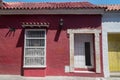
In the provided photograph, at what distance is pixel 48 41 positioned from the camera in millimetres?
12438

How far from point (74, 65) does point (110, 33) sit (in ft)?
9.51

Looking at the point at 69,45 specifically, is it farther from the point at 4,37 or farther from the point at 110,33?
the point at 4,37

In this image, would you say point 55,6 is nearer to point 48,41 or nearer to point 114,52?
point 48,41

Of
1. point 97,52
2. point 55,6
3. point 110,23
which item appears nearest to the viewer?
point 97,52

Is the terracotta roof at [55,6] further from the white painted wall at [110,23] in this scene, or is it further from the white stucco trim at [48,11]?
the white painted wall at [110,23]

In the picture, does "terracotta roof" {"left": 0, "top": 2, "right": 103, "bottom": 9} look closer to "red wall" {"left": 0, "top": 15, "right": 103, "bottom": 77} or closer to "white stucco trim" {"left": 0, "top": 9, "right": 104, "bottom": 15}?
"white stucco trim" {"left": 0, "top": 9, "right": 104, "bottom": 15}

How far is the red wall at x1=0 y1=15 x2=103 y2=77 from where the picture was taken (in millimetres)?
12305

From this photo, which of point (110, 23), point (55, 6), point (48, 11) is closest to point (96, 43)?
point (110, 23)

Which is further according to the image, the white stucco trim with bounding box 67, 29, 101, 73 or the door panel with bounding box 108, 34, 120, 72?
the door panel with bounding box 108, 34, 120, 72

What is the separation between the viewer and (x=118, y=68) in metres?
13.7

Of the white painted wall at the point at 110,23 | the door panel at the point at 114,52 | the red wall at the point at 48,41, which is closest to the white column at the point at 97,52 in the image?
the white painted wall at the point at 110,23

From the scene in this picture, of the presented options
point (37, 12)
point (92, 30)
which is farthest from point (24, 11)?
point (92, 30)

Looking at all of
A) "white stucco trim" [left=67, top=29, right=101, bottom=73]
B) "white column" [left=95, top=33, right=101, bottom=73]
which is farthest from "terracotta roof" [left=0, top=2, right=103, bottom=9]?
"white column" [left=95, top=33, right=101, bottom=73]

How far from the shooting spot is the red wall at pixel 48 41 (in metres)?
12.3
